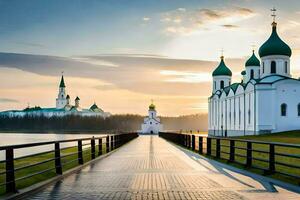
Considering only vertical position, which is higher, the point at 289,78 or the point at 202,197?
the point at 289,78

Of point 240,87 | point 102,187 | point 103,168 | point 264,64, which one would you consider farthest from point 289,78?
point 102,187

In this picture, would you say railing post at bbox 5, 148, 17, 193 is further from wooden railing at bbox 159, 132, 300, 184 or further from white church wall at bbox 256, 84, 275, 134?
white church wall at bbox 256, 84, 275, 134

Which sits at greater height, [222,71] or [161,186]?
[222,71]

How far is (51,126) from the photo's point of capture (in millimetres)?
185375

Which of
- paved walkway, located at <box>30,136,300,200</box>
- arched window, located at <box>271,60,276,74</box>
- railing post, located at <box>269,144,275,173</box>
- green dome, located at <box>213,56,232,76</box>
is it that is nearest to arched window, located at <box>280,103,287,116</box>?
arched window, located at <box>271,60,276,74</box>

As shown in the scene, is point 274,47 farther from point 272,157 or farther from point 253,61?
point 272,157

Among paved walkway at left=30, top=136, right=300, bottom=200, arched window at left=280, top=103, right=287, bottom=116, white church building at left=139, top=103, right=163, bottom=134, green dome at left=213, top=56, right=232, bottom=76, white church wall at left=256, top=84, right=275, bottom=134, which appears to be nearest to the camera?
paved walkway at left=30, top=136, right=300, bottom=200

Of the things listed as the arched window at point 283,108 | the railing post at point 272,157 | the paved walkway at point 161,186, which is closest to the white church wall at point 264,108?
the arched window at point 283,108

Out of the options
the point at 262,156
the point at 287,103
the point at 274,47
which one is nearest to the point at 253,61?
the point at 274,47

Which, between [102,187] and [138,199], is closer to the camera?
[138,199]

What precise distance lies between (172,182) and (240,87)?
64.2 metres

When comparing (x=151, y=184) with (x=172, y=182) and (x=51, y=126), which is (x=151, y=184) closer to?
(x=172, y=182)

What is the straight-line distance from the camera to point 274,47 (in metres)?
66.8

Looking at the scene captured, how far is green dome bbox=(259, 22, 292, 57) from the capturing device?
6675cm
